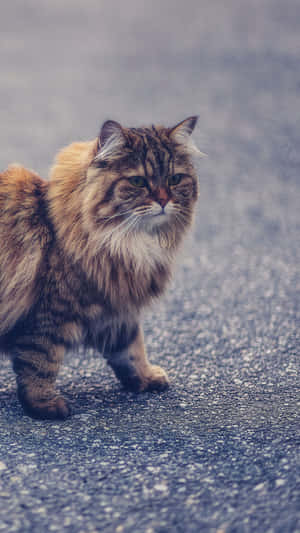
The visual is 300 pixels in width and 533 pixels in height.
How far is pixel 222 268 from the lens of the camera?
15.8ft

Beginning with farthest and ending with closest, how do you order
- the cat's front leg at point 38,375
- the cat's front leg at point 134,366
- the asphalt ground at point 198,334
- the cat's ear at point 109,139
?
the cat's front leg at point 134,366 → the cat's front leg at point 38,375 → the cat's ear at point 109,139 → the asphalt ground at point 198,334

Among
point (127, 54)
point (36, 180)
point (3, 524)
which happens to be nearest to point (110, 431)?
point (3, 524)

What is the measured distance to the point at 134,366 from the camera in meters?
3.08

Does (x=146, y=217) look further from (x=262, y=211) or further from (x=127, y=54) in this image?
(x=127, y=54)

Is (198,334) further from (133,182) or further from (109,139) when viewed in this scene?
(109,139)

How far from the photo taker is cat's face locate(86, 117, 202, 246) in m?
2.63

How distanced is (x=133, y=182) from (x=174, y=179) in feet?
0.71

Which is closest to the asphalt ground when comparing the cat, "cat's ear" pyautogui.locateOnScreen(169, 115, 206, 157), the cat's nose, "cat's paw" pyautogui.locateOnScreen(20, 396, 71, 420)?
"cat's paw" pyautogui.locateOnScreen(20, 396, 71, 420)

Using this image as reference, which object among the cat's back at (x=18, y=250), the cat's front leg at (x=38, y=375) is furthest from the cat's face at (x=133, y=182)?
the cat's front leg at (x=38, y=375)

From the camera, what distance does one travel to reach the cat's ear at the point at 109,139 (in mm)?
2609

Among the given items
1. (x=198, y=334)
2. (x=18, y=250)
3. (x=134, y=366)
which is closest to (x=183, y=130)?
(x=18, y=250)

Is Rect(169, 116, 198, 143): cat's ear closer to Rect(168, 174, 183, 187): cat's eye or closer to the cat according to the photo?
the cat

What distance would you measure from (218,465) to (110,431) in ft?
1.80

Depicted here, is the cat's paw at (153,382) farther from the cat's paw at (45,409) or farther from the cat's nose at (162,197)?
the cat's nose at (162,197)
